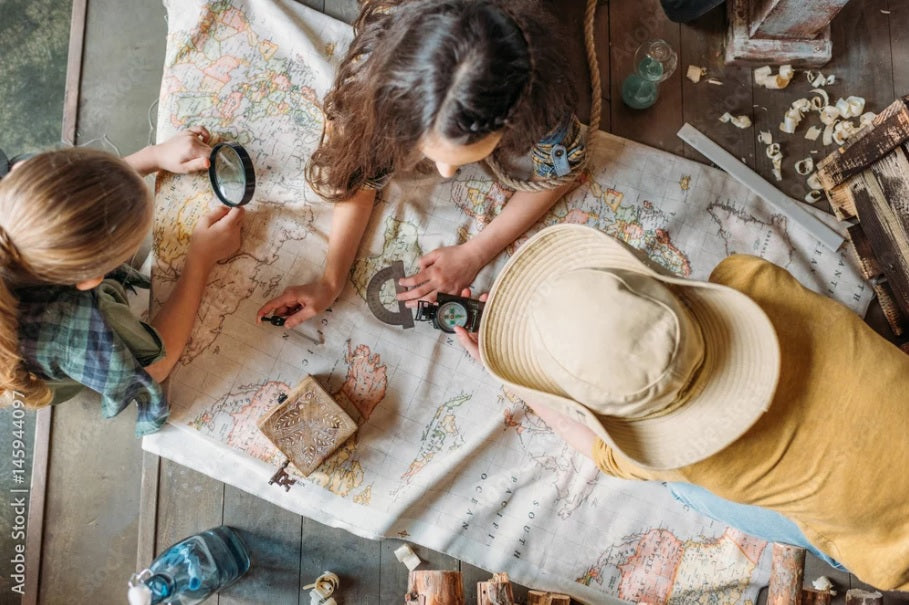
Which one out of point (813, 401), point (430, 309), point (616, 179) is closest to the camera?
point (813, 401)

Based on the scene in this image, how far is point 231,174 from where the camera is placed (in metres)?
1.47

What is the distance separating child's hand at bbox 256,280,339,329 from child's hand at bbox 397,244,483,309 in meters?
0.17

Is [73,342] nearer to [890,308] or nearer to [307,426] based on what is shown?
[307,426]

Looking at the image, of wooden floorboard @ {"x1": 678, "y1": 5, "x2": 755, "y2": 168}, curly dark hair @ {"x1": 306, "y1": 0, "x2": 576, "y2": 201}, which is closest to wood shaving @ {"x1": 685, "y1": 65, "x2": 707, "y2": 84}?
wooden floorboard @ {"x1": 678, "y1": 5, "x2": 755, "y2": 168}

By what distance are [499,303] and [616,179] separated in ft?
2.16

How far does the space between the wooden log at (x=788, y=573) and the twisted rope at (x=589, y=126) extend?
853mm

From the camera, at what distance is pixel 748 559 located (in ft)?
4.89

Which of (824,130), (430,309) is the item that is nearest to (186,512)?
(430,309)

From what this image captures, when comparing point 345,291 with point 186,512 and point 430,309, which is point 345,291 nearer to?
point 430,309

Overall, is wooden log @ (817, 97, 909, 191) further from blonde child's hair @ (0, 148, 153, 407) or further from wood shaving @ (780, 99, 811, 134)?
blonde child's hair @ (0, 148, 153, 407)

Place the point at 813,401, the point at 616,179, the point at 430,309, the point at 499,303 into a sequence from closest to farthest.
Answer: the point at 813,401
the point at 499,303
the point at 430,309
the point at 616,179

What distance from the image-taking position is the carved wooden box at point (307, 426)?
1.41m

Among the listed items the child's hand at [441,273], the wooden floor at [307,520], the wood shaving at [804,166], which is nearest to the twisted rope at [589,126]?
the wooden floor at [307,520]
